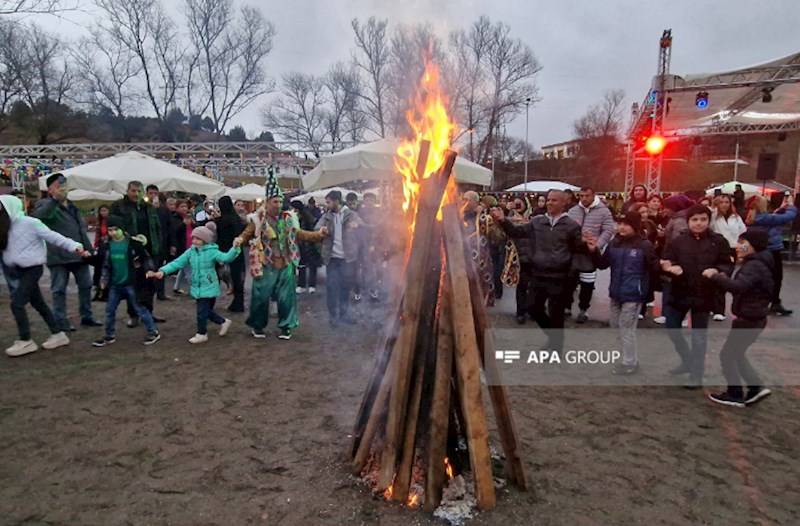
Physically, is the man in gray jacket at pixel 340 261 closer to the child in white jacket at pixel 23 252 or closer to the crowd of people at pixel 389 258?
the crowd of people at pixel 389 258

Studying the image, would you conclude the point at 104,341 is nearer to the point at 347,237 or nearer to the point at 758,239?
the point at 347,237

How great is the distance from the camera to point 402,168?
3533 millimetres

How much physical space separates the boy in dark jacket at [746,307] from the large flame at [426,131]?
283 centimetres

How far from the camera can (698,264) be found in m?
4.71

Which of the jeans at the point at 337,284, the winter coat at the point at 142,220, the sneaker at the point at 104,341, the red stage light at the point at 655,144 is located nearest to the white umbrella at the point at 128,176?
the winter coat at the point at 142,220

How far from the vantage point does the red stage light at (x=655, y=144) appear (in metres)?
14.4

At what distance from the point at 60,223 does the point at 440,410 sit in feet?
20.8

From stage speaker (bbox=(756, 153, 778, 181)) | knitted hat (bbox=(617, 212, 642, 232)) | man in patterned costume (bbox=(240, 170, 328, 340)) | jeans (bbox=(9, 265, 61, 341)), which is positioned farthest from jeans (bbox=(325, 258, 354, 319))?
stage speaker (bbox=(756, 153, 778, 181))

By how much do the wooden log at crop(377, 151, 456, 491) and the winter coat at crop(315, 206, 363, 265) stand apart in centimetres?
439

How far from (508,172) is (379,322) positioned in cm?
4905

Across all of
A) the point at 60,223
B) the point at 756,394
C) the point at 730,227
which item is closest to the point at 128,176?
the point at 60,223

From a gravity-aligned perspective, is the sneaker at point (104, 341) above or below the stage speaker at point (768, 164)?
below

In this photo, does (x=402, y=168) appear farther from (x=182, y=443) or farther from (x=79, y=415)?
(x=79, y=415)

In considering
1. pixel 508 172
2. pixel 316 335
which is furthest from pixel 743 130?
pixel 508 172
